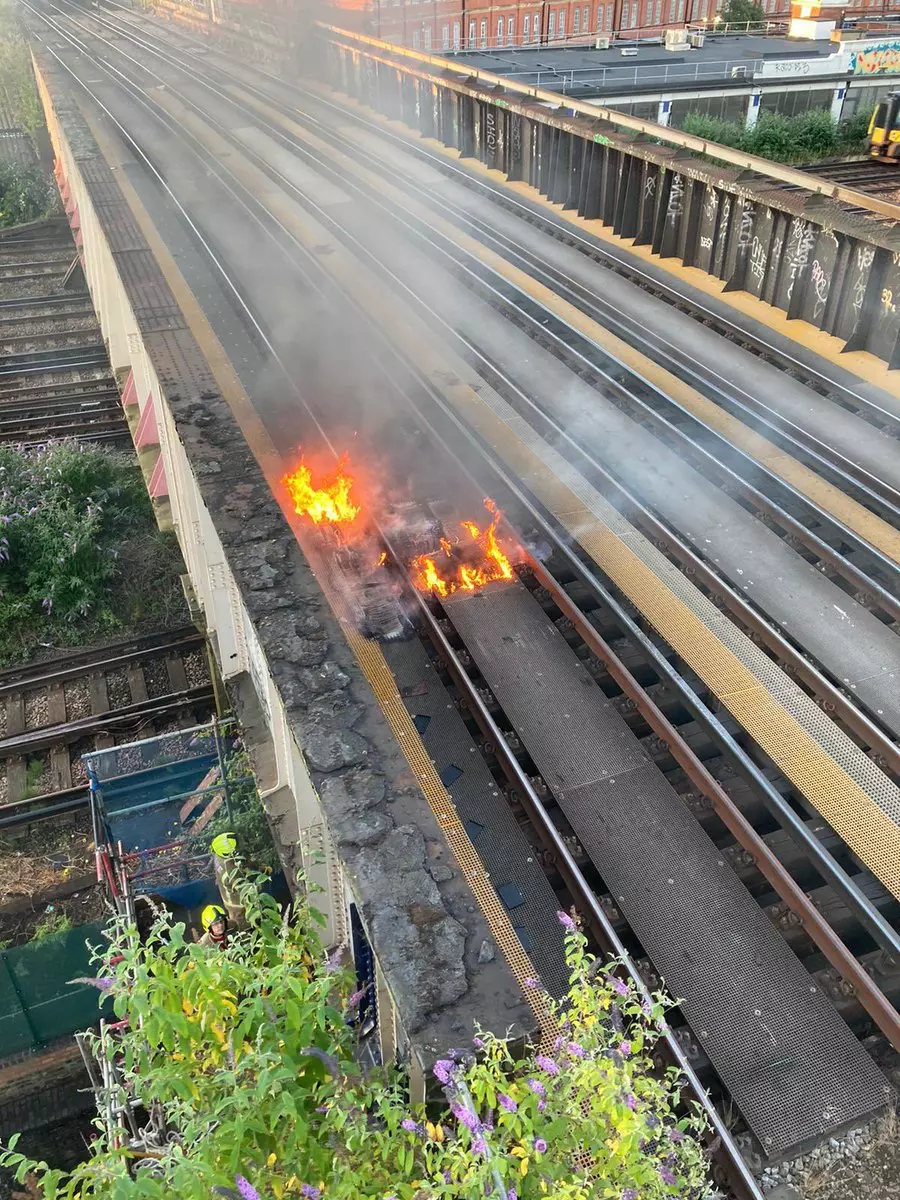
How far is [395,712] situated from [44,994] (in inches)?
202

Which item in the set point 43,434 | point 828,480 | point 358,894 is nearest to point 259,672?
point 358,894

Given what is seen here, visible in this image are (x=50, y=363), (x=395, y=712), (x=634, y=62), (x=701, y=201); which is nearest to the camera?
(x=395, y=712)

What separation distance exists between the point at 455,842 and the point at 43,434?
16702 millimetres

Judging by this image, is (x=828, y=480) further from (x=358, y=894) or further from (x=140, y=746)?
(x=140, y=746)

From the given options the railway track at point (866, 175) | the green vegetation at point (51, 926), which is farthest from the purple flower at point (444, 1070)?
the railway track at point (866, 175)

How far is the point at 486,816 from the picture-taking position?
7633 millimetres

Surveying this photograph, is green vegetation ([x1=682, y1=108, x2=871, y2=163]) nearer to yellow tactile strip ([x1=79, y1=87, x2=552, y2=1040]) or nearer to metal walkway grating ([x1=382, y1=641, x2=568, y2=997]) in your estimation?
yellow tactile strip ([x1=79, y1=87, x2=552, y2=1040])

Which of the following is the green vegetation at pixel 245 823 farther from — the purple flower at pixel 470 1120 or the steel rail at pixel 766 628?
the steel rail at pixel 766 628

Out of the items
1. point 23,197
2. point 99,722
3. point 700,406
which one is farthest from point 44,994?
point 23,197

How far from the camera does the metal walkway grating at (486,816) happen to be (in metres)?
6.66

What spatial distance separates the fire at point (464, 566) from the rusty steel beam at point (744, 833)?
821 millimetres

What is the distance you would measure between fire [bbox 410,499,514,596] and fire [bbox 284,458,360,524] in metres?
1.19

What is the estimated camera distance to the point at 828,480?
38.3ft

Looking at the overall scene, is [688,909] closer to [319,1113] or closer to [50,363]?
[319,1113]
